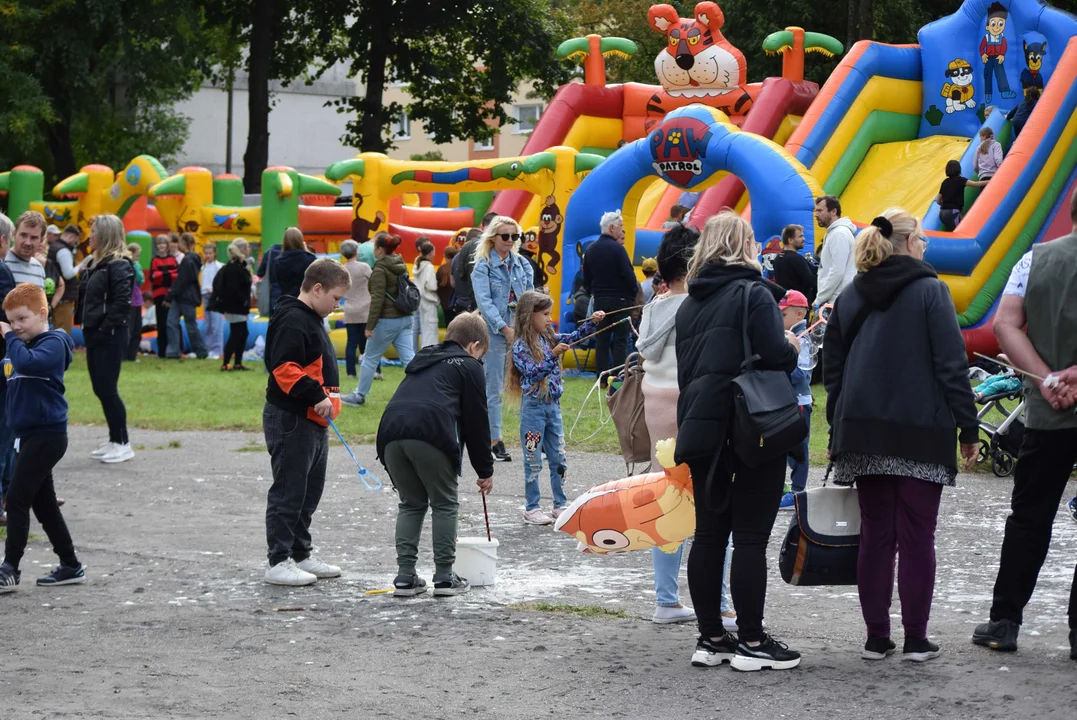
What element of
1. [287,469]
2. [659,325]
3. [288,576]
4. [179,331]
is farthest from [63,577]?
[179,331]

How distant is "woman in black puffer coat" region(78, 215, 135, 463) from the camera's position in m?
10.7

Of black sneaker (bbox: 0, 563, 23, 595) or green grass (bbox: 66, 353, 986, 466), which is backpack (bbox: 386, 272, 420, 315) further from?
black sneaker (bbox: 0, 563, 23, 595)

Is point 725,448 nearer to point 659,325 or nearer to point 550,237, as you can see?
point 659,325

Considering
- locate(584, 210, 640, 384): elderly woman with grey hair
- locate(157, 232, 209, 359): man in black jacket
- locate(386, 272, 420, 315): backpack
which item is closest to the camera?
locate(386, 272, 420, 315): backpack

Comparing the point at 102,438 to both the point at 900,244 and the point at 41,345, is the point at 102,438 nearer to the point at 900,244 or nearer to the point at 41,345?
the point at 41,345

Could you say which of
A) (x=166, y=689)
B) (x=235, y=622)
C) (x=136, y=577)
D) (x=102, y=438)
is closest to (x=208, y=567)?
(x=136, y=577)

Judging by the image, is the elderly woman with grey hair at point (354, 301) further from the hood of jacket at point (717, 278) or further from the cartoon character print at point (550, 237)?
the hood of jacket at point (717, 278)

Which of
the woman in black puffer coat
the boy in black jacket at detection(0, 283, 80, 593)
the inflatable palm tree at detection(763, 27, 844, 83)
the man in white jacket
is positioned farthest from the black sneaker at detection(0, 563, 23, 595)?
the inflatable palm tree at detection(763, 27, 844, 83)

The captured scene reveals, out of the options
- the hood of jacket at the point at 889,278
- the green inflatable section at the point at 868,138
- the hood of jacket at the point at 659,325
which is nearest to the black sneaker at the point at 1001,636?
the hood of jacket at the point at 889,278

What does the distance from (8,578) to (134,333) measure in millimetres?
14006

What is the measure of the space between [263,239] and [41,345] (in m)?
15.6

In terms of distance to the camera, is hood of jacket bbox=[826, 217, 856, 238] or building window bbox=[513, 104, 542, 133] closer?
hood of jacket bbox=[826, 217, 856, 238]

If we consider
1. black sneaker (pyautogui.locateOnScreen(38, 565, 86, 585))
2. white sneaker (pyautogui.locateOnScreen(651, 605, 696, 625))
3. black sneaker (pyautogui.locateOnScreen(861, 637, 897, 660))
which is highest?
black sneaker (pyautogui.locateOnScreen(861, 637, 897, 660))

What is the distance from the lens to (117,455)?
37.8ft
